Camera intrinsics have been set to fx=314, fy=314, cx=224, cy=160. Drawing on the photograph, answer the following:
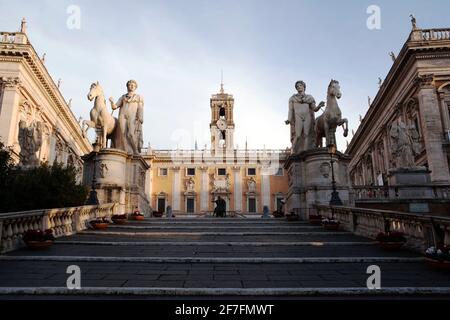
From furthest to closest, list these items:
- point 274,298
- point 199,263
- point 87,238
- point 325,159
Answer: point 325,159
point 87,238
point 199,263
point 274,298

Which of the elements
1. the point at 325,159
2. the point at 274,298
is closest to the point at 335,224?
the point at 325,159

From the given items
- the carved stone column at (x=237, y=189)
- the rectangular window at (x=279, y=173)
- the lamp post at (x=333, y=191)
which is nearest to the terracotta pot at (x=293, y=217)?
the lamp post at (x=333, y=191)

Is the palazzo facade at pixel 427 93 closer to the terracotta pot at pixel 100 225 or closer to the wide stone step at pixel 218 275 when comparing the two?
the wide stone step at pixel 218 275

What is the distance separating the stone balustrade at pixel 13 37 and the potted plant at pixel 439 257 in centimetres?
3342

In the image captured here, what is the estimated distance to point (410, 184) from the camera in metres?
16.2

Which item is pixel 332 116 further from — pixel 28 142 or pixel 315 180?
pixel 28 142

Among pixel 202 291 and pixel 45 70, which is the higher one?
pixel 45 70

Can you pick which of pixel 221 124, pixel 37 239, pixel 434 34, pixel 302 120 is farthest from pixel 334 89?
pixel 221 124

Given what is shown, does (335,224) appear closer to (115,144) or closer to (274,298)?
(274,298)

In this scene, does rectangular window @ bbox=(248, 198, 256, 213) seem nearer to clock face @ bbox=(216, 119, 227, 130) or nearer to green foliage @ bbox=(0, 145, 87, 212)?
clock face @ bbox=(216, 119, 227, 130)

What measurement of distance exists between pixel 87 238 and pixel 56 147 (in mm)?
36818

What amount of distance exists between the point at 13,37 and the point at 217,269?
32203 mm

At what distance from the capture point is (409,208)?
1556 cm

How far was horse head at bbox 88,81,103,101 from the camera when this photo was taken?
15.5 meters
